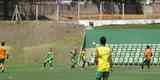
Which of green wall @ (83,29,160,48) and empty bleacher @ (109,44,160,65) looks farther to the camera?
green wall @ (83,29,160,48)

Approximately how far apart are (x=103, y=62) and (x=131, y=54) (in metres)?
29.3

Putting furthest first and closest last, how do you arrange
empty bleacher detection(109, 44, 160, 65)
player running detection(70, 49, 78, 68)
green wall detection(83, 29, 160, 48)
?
green wall detection(83, 29, 160, 48), empty bleacher detection(109, 44, 160, 65), player running detection(70, 49, 78, 68)

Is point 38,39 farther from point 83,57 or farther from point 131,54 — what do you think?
point 131,54

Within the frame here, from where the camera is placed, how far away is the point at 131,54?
53.0 m

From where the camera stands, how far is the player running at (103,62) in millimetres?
23766

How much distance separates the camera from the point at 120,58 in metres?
52.8

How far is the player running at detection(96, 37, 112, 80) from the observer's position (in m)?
23.8

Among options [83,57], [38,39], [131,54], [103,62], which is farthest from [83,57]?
[103,62]

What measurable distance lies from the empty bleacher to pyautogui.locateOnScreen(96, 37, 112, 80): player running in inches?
1113

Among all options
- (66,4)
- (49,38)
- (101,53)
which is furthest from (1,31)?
(101,53)

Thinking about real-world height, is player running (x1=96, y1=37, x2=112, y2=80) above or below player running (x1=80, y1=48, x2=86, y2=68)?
above

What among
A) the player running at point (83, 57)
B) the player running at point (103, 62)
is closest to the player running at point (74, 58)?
the player running at point (83, 57)

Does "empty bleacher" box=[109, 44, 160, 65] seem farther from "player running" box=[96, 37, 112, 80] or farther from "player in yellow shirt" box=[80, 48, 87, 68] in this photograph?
"player running" box=[96, 37, 112, 80]

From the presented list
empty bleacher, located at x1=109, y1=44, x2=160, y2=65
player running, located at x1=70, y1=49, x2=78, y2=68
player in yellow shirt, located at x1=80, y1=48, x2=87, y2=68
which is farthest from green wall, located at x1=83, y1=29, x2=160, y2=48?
player running, located at x1=70, y1=49, x2=78, y2=68
